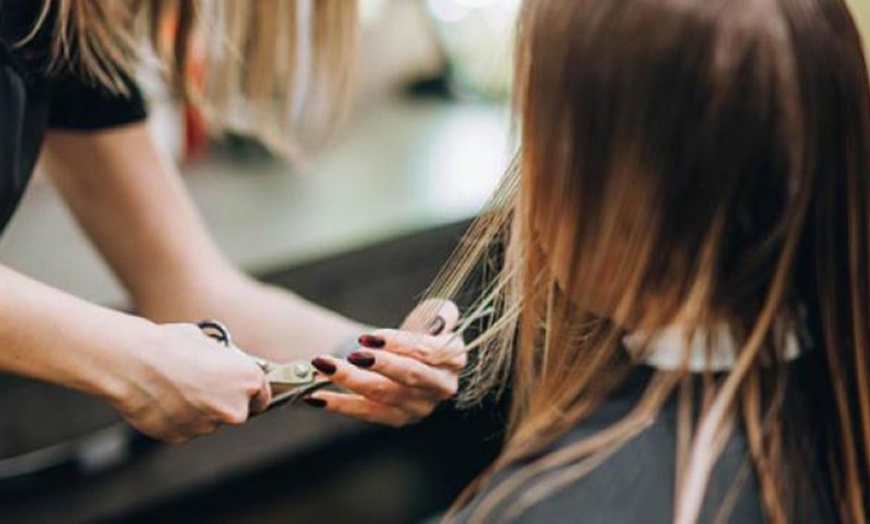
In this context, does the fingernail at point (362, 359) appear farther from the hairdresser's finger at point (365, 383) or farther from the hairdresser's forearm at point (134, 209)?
the hairdresser's forearm at point (134, 209)

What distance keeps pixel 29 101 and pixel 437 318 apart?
386mm

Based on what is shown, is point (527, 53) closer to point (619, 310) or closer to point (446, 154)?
point (619, 310)

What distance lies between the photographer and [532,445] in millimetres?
1076

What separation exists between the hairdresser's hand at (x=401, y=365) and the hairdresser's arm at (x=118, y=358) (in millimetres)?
62

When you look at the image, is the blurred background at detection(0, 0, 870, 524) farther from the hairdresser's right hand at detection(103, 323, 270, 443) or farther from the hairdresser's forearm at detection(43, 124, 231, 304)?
the hairdresser's right hand at detection(103, 323, 270, 443)

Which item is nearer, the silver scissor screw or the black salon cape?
the black salon cape

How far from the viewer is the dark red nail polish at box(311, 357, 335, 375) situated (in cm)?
114

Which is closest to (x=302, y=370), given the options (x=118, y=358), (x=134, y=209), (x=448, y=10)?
(x=118, y=358)

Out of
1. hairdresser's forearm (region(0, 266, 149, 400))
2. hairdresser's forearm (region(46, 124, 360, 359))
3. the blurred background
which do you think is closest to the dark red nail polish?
hairdresser's forearm (region(0, 266, 149, 400))

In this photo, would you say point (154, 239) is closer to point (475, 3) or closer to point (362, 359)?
point (362, 359)

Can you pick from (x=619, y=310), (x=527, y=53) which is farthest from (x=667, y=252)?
(x=527, y=53)

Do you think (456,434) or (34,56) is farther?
(456,434)

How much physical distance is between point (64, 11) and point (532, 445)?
0.50 meters

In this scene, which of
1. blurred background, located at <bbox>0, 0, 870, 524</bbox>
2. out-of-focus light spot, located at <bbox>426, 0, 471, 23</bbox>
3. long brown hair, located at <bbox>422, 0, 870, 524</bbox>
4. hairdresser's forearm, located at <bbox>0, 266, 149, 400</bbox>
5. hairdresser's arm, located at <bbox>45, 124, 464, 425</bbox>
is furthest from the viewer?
out-of-focus light spot, located at <bbox>426, 0, 471, 23</bbox>
